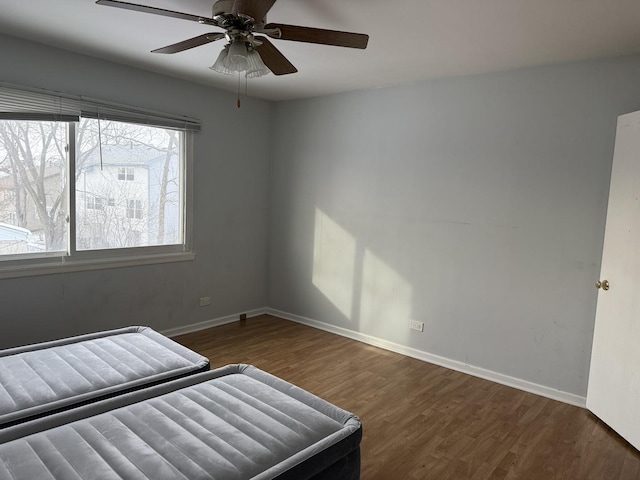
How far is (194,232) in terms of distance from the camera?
4.49 metres

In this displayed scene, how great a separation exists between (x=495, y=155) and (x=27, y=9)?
3.41m

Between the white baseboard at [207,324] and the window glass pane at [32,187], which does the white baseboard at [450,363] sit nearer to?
the white baseboard at [207,324]

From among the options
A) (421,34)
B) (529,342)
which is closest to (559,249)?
(529,342)

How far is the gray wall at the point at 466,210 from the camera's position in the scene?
3.17 metres

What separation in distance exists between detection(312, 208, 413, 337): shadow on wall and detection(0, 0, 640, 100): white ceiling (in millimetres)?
1675

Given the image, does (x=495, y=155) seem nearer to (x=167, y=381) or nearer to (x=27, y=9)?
(x=167, y=381)

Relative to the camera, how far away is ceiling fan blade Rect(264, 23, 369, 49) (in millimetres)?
1990

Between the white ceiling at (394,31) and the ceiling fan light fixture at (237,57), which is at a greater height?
the white ceiling at (394,31)

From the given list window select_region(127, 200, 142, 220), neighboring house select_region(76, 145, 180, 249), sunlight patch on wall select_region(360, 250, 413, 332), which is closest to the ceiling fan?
neighboring house select_region(76, 145, 180, 249)

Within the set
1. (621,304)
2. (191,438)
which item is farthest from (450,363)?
(191,438)

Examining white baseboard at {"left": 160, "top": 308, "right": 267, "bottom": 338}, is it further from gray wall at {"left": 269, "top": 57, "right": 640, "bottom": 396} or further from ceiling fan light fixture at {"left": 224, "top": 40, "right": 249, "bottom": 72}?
ceiling fan light fixture at {"left": 224, "top": 40, "right": 249, "bottom": 72}

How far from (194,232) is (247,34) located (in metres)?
2.76

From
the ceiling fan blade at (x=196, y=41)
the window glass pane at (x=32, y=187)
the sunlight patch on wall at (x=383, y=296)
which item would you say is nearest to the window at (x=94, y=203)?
the window glass pane at (x=32, y=187)

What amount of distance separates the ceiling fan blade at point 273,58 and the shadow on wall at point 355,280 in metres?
2.34
